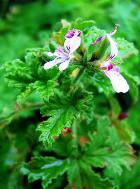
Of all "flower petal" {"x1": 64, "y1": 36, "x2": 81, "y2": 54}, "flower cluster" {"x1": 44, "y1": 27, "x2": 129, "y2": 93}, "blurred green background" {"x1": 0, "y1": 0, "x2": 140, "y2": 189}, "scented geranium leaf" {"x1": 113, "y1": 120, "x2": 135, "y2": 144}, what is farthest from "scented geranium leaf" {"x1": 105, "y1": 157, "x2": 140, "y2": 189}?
"flower petal" {"x1": 64, "y1": 36, "x2": 81, "y2": 54}

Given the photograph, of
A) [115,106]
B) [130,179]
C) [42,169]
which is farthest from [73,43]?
[130,179]

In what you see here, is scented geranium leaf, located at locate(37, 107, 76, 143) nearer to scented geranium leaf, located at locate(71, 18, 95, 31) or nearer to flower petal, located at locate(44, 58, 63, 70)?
flower petal, located at locate(44, 58, 63, 70)

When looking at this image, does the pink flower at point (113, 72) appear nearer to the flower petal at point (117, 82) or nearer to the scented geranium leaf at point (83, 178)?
the flower petal at point (117, 82)

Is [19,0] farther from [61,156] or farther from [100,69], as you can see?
[100,69]

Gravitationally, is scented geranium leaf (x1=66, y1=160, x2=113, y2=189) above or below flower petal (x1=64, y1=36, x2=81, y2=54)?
below

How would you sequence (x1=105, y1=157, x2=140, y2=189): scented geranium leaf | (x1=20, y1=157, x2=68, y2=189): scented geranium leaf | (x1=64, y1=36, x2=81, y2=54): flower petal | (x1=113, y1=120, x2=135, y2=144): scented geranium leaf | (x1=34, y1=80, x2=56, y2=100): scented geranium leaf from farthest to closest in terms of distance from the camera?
(x1=105, y1=157, x2=140, y2=189): scented geranium leaf → (x1=113, y1=120, x2=135, y2=144): scented geranium leaf → (x1=20, y1=157, x2=68, y2=189): scented geranium leaf → (x1=34, y1=80, x2=56, y2=100): scented geranium leaf → (x1=64, y1=36, x2=81, y2=54): flower petal

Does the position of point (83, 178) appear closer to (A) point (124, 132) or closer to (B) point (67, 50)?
(A) point (124, 132)

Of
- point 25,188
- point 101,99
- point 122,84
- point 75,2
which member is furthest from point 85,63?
point 75,2

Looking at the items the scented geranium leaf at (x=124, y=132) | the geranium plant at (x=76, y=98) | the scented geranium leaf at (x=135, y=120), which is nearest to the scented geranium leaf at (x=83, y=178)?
the geranium plant at (x=76, y=98)

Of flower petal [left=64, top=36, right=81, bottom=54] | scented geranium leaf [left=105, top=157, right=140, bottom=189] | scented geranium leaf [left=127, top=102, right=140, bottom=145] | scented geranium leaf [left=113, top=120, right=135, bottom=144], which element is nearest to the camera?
flower petal [left=64, top=36, right=81, bottom=54]
